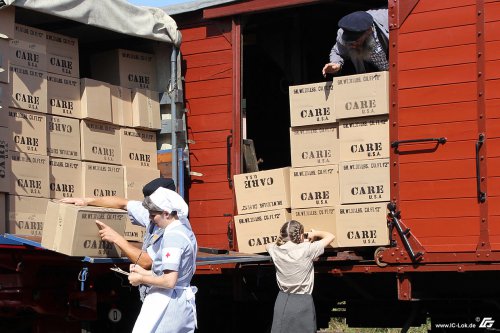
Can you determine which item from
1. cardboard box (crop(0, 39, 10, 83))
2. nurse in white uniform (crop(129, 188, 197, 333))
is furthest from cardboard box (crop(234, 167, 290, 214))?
nurse in white uniform (crop(129, 188, 197, 333))

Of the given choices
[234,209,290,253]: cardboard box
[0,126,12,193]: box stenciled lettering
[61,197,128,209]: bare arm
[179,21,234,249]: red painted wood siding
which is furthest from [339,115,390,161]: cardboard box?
[0,126,12,193]: box stenciled lettering

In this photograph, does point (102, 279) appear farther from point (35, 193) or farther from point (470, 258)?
point (470, 258)

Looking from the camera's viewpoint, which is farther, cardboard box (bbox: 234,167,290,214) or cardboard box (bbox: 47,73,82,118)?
cardboard box (bbox: 234,167,290,214)

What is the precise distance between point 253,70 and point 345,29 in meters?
3.16

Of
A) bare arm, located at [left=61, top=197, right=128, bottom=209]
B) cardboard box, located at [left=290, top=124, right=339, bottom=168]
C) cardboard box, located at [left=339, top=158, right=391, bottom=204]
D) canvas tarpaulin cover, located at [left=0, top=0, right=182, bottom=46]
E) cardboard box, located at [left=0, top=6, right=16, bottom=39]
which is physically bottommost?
bare arm, located at [left=61, top=197, right=128, bottom=209]

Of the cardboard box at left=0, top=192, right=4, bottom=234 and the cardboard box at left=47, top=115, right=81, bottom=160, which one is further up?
the cardboard box at left=47, top=115, right=81, bottom=160

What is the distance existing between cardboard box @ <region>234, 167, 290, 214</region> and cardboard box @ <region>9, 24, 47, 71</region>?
1.94 m

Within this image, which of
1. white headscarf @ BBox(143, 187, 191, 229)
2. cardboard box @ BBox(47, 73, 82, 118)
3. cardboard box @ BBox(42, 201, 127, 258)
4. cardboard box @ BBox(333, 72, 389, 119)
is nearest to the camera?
white headscarf @ BBox(143, 187, 191, 229)

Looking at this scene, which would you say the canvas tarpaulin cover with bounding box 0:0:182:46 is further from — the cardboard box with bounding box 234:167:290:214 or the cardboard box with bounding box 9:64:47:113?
the cardboard box with bounding box 234:167:290:214

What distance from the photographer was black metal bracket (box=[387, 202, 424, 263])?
7.76 meters

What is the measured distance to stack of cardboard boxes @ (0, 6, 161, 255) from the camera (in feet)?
25.6

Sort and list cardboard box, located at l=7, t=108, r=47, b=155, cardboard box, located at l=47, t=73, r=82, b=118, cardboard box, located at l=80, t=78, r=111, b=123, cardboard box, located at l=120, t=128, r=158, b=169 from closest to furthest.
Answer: cardboard box, located at l=7, t=108, r=47, b=155 < cardboard box, located at l=47, t=73, r=82, b=118 < cardboard box, located at l=80, t=78, r=111, b=123 < cardboard box, located at l=120, t=128, r=158, b=169

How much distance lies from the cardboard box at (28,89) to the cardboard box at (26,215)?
0.73 metres

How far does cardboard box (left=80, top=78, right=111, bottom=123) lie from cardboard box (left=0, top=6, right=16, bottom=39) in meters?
0.89
